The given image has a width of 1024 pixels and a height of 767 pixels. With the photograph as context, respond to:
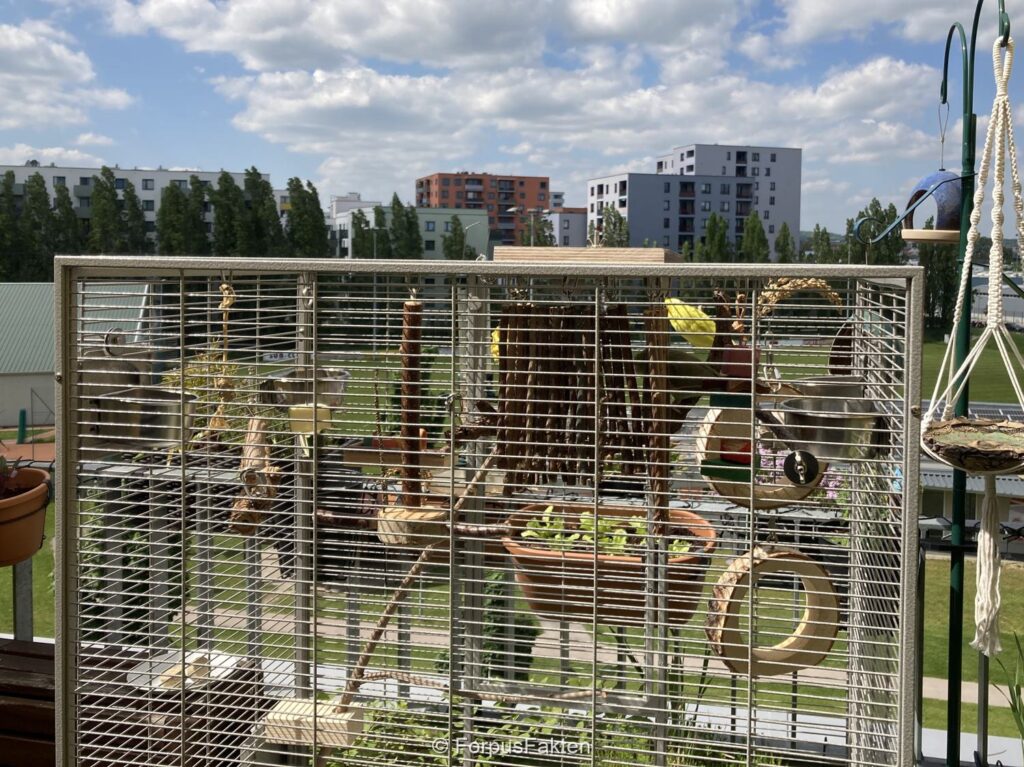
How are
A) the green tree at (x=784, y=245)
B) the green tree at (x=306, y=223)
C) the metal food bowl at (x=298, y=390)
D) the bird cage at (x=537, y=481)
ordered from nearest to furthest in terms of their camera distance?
the bird cage at (x=537, y=481) → the metal food bowl at (x=298, y=390) → the green tree at (x=306, y=223) → the green tree at (x=784, y=245)

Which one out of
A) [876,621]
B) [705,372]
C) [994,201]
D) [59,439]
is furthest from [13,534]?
[994,201]

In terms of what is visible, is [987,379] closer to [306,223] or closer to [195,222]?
[306,223]

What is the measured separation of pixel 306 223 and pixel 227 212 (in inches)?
151

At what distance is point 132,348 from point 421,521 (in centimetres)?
87

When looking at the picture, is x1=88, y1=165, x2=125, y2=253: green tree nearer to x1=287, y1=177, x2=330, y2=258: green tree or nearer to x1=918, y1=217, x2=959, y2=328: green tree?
x1=287, y1=177, x2=330, y2=258: green tree

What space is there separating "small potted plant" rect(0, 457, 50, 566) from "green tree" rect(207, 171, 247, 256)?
43775 millimetres

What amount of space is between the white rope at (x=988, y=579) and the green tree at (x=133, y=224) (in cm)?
4928

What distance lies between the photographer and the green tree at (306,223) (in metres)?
46.2

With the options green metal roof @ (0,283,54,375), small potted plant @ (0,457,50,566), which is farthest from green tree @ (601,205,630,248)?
small potted plant @ (0,457,50,566)

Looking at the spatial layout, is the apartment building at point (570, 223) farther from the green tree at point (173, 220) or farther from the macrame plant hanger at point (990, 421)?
the macrame plant hanger at point (990, 421)

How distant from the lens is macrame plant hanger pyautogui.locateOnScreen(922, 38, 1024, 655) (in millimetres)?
1672

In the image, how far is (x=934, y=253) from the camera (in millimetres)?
27828

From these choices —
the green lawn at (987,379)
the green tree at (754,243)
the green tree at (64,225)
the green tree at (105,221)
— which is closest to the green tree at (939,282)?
the green lawn at (987,379)

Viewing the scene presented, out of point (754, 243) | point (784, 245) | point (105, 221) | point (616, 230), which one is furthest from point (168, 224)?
point (784, 245)
